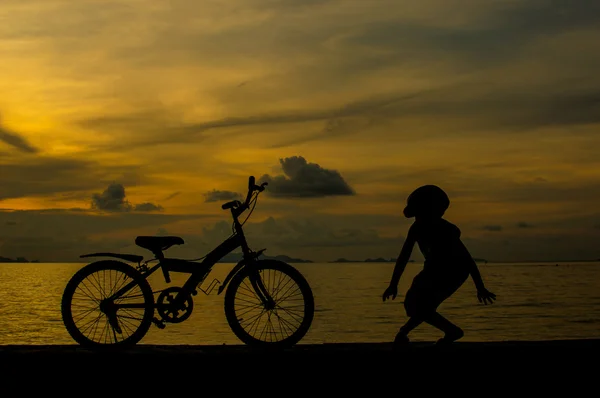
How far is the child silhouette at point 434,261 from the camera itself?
8.33 meters

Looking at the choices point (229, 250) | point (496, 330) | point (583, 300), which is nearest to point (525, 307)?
point (583, 300)

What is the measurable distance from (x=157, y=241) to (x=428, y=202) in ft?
10.6

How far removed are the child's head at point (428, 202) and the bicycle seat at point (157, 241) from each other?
110 inches

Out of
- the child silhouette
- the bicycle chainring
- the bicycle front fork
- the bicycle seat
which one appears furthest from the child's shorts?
the bicycle seat

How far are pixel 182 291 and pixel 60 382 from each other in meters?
2.35

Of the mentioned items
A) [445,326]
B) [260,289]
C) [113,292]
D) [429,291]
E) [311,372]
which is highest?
[113,292]

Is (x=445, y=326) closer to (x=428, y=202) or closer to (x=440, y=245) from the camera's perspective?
(x=440, y=245)

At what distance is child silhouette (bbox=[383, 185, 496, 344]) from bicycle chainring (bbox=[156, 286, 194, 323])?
246 centimetres

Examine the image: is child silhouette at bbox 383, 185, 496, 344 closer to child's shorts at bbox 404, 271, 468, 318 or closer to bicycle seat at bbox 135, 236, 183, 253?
child's shorts at bbox 404, 271, 468, 318

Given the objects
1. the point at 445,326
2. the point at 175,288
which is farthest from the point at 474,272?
the point at 175,288

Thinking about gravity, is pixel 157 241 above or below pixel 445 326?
above

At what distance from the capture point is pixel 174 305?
9.13 metres

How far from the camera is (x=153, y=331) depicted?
4784cm

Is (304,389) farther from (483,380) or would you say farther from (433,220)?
(433,220)
